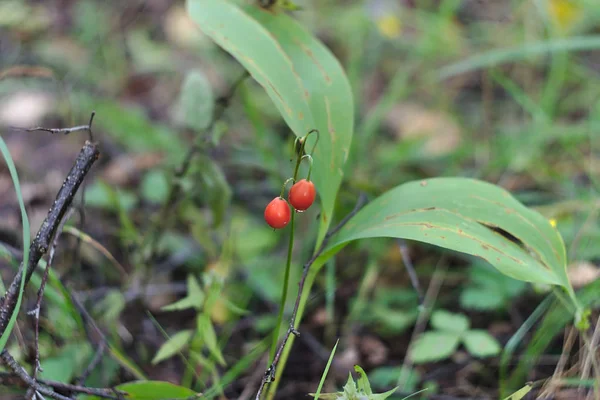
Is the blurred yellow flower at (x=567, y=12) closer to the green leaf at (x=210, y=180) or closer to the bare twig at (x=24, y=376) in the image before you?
the green leaf at (x=210, y=180)

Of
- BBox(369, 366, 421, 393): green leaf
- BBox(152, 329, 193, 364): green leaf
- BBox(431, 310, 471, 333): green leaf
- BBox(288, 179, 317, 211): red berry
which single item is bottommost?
BBox(369, 366, 421, 393): green leaf

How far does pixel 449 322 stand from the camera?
144 cm

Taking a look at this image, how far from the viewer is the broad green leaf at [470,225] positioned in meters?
0.99

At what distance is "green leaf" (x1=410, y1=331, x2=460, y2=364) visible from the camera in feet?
4.44

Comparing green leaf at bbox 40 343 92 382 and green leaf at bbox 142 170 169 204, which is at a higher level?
green leaf at bbox 142 170 169 204

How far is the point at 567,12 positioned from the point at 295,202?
2.46 meters

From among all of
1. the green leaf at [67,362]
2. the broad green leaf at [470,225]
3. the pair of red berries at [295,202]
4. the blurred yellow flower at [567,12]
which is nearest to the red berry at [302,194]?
the pair of red berries at [295,202]

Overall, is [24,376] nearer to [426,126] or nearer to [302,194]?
[302,194]

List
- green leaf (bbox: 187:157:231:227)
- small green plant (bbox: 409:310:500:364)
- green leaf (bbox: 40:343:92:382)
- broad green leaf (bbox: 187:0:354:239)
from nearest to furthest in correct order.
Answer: broad green leaf (bbox: 187:0:354:239) < green leaf (bbox: 40:343:92:382) < small green plant (bbox: 409:310:500:364) < green leaf (bbox: 187:157:231:227)

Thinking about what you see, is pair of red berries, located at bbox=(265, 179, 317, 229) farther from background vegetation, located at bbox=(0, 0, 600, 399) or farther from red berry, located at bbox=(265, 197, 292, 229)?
background vegetation, located at bbox=(0, 0, 600, 399)

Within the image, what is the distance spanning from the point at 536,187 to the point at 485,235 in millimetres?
1102

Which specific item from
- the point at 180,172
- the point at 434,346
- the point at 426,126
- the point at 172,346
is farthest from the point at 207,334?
the point at 426,126

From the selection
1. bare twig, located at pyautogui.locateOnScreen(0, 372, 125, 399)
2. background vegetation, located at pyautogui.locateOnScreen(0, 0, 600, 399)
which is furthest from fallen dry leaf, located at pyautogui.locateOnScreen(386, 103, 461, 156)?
bare twig, located at pyautogui.locateOnScreen(0, 372, 125, 399)

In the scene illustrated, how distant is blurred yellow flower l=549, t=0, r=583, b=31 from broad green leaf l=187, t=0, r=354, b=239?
2.03 meters
